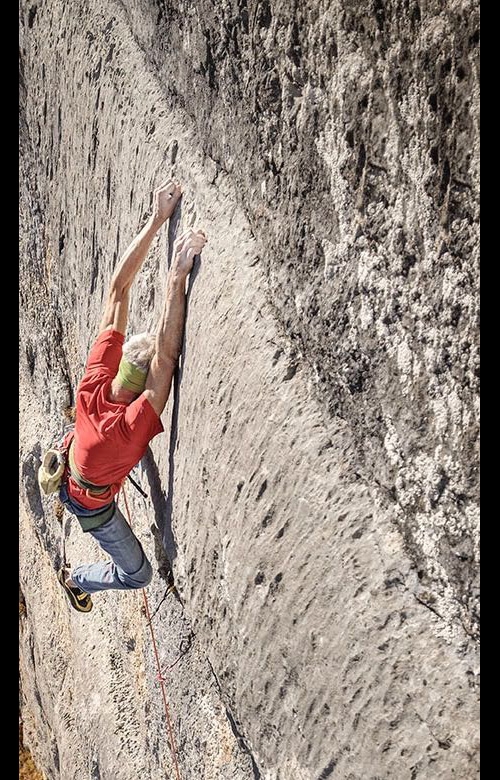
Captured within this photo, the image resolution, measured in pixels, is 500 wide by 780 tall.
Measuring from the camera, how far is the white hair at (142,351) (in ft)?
8.73

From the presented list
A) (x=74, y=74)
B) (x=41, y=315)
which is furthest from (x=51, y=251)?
(x=74, y=74)

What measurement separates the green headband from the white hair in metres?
0.02

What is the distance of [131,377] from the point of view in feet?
8.86

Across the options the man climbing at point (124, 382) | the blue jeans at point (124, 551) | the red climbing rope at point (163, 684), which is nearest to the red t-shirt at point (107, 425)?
the man climbing at point (124, 382)

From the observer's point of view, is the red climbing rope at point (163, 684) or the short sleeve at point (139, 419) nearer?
the short sleeve at point (139, 419)

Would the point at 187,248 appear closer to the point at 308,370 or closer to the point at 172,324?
the point at 172,324

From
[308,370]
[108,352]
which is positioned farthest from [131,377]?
[308,370]

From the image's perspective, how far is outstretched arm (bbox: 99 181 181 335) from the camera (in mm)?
2613

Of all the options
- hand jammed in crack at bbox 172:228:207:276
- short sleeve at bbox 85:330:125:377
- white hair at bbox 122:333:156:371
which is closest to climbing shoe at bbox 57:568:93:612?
short sleeve at bbox 85:330:125:377

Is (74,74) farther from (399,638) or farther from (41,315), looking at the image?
(399,638)

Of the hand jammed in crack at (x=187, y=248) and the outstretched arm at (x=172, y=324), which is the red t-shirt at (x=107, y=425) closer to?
the outstretched arm at (x=172, y=324)

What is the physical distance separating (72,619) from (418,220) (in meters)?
3.51

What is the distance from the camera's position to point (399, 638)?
1664 millimetres

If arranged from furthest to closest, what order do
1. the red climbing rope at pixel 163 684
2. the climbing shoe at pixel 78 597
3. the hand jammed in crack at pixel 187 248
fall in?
1. the climbing shoe at pixel 78 597
2. the red climbing rope at pixel 163 684
3. the hand jammed in crack at pixel 187 248
